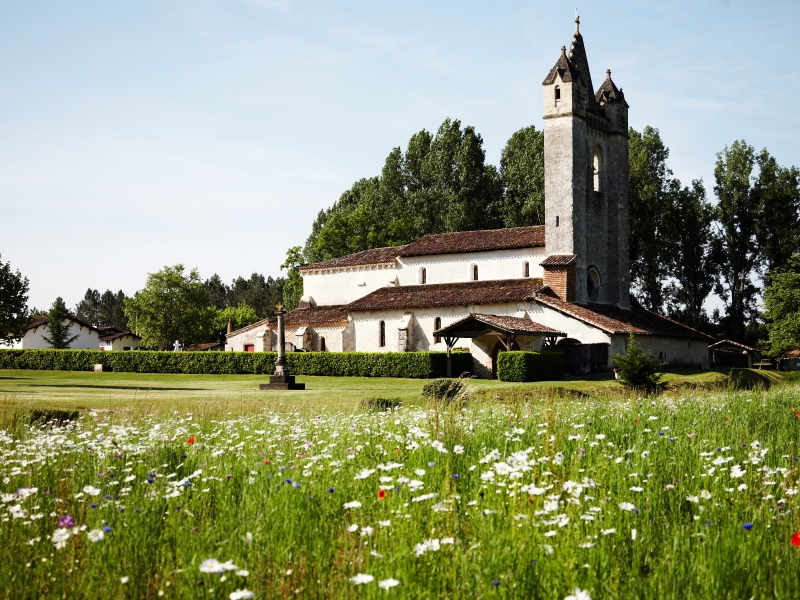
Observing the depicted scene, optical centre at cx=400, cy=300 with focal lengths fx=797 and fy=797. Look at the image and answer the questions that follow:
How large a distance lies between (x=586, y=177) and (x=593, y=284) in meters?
7.02

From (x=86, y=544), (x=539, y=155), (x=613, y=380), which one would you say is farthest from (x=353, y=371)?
(x=86, y=544)

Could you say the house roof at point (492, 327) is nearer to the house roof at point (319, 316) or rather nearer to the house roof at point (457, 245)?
the house roof at point (457, 245)

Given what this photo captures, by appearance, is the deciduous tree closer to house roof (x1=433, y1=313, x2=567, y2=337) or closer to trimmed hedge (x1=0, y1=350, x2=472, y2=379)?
trimmed hedge (x1=0, y1=350, x2=472, y2=379)

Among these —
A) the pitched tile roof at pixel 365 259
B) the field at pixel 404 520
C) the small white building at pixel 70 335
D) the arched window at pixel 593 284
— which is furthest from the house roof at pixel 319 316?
the field at pixel 404 520

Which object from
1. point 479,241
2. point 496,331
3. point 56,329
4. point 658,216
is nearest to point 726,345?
point 658,216

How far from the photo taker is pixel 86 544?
579 cm

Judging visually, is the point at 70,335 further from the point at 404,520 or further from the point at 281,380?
the point at 404,520

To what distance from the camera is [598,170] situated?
5412 centimetres

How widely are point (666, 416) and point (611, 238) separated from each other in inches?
1728

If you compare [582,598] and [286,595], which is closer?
[582,598]

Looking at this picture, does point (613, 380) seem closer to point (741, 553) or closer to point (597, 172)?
point (597, 172)

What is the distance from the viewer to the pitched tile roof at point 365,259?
2285 inches

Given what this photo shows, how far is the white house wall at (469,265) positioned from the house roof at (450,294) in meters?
0.75

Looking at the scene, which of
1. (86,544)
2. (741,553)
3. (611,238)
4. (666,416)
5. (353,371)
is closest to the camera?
(741,553)
